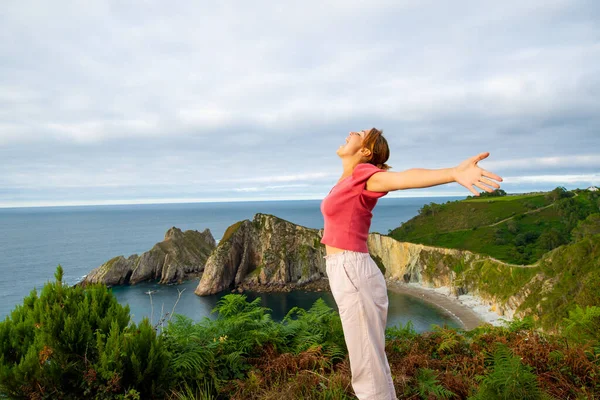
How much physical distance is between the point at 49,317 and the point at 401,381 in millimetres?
3565

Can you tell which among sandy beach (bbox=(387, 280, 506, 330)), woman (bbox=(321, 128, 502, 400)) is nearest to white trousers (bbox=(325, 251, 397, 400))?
woman (bbox=(321, 128, 502, 400))

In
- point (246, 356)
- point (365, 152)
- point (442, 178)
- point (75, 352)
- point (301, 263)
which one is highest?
point (365, 152)

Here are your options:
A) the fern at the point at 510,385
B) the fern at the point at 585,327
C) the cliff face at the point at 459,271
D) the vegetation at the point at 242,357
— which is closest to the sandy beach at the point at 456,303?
the cliff face at the point at 459,271

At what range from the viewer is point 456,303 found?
156 feet

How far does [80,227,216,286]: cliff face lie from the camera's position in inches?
2324

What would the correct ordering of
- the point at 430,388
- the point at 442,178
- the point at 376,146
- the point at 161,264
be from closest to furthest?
1. the point at 442,178
2. the point at 376,146
3. the point at 430,388
4. the point at 161,264

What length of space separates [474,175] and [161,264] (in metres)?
66.2

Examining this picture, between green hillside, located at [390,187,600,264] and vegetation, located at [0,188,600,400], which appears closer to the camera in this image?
vegetation, located at [0,188,600,400]

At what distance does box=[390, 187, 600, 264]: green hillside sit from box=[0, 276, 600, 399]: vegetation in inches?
2047

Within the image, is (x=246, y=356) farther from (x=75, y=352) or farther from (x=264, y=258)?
(x=264, y=258)

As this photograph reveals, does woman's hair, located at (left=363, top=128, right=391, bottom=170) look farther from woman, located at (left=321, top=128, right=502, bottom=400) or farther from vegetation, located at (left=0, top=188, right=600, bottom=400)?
vegetation, located at (left=0, top=188, right=600, bottom=400)

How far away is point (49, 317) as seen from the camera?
3338mm

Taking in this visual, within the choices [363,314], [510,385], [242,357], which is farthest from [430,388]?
[242,357]

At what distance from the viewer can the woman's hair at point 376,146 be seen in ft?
9.64
